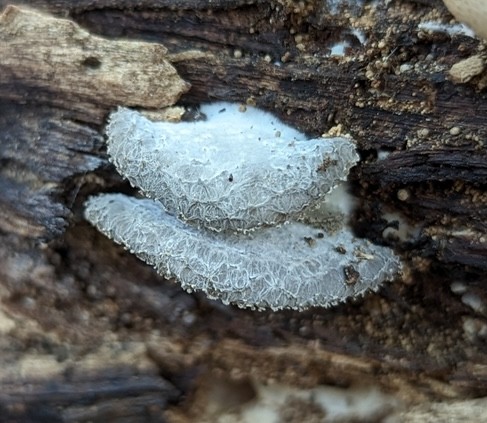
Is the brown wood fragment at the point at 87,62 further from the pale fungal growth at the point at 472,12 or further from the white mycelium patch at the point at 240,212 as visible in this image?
the pale fungal growth at the point at 472,12

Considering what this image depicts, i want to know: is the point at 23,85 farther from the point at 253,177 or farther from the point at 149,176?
the point at 253,177

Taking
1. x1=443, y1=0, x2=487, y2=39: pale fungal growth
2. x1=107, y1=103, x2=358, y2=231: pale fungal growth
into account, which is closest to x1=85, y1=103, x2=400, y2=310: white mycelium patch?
x1=107, y1=103, x2=358, y2=231: pale fungal growth

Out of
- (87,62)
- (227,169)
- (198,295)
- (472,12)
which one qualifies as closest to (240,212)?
(227,169)

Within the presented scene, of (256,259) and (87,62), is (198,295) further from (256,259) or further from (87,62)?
(87,62)

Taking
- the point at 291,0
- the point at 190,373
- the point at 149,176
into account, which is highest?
the point at 291,0

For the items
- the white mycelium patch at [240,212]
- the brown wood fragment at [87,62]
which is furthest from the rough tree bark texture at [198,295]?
Answer: the white mycelium patch at [240,212]

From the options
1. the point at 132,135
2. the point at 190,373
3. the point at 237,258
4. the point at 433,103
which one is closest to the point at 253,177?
the point at 237,258
